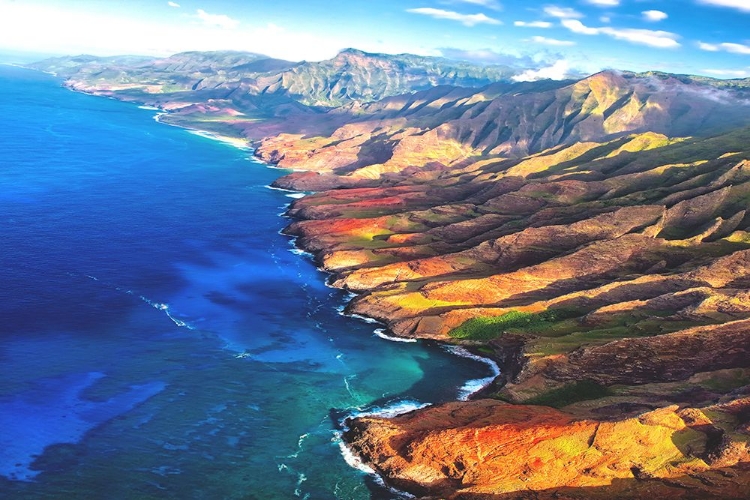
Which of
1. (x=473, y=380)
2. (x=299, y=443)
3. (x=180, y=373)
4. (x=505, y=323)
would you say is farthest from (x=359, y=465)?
(x=505, y=323)

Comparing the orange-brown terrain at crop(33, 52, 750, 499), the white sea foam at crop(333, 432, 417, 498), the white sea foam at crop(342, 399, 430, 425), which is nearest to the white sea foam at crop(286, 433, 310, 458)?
the white sea foam at crop(333, 432, 417, 498)

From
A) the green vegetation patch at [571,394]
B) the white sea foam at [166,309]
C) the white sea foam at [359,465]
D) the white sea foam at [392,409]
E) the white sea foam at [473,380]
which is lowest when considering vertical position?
the white sea foam at [359,465]

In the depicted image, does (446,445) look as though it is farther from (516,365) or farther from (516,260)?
(516,260)

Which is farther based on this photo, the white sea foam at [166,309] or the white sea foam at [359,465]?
the white sea foam at [166,309]

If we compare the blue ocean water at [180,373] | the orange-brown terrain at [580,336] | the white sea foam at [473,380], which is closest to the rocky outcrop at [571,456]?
the orange-brown terrain at [580,336]

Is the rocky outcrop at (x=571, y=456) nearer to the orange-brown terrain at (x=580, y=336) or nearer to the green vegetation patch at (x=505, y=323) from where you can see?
the orange-brown terrain at (x=580, y=336)

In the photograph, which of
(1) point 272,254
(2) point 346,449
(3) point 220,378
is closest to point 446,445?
(2) point 346,449

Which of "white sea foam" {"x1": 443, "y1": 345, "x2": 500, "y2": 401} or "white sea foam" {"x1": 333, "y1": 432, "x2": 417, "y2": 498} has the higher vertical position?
"white sea foam" {"x1": 443, "y1": 345, "x2": 500, "y2": 401}

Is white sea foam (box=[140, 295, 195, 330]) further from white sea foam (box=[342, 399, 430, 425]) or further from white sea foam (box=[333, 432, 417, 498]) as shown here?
white sea foam (box=[333, 432, 417, 498])
